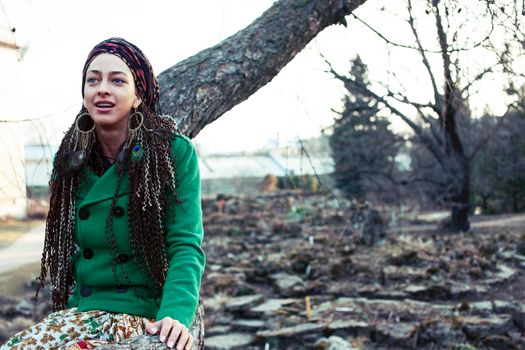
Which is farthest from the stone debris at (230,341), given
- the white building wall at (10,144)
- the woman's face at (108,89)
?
the woman's face at (108,89)

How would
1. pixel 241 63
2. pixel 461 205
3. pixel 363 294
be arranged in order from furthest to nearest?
pixel 461 205
pixel 363 294
pixel 241 63

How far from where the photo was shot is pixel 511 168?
1930cm

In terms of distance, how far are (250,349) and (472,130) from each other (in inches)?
534

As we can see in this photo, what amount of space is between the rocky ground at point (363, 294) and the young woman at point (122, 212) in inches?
81.1

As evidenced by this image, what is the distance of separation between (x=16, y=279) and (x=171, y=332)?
10.2m

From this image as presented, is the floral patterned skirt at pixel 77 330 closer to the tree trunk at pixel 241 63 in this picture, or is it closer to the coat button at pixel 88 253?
the coat button at pixel 88 253

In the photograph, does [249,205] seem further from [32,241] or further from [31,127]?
[31,127]

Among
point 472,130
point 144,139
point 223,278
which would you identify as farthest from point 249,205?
point 144,139

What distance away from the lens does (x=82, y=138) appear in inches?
86.7

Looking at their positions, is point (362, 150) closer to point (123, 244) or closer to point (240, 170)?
point (123, 244)

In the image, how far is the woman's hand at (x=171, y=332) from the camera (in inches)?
67.3

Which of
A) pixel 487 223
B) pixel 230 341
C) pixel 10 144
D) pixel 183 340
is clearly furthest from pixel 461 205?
pixel 183 340

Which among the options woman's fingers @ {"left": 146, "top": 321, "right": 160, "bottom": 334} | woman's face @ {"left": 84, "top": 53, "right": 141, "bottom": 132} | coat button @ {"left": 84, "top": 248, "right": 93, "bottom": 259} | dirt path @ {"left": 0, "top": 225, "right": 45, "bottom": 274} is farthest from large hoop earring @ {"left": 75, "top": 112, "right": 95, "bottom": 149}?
dirt path @ {"left": 0, "top": 225, "right": 45, "bottom": 274}

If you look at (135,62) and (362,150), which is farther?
(362,150)
